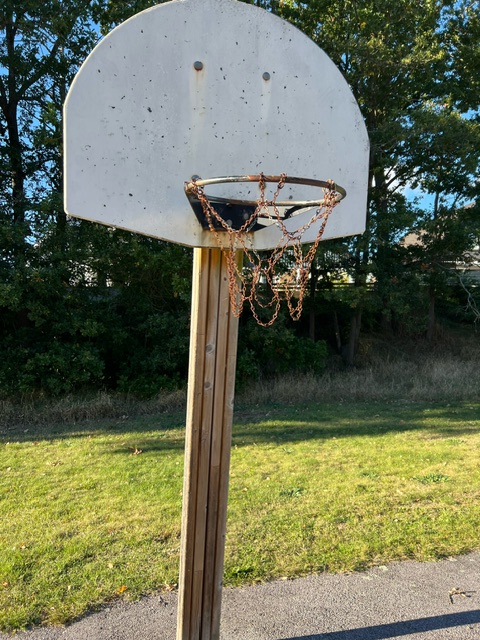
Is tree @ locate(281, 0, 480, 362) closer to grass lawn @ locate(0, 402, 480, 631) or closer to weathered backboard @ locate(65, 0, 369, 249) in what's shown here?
grass lawn @ locate(0, 402, 480, 631)

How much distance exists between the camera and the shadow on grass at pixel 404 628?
12.1 ft

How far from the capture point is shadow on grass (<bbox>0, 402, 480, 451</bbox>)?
357 inches

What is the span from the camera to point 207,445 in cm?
341

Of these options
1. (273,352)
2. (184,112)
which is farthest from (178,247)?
(184,112)

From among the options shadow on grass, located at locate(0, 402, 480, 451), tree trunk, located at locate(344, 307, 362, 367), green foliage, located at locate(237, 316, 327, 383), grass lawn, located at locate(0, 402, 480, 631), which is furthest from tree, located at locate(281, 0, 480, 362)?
grass lawn, located at locate(0, 402, 480, 631)

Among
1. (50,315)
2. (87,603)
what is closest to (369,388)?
(50,315)

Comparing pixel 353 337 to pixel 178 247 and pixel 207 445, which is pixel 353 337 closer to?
pixel 178 247

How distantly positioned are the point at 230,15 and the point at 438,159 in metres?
15.9

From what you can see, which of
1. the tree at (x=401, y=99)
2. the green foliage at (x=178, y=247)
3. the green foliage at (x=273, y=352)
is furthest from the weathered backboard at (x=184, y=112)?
the tree at (x=401, y=99)

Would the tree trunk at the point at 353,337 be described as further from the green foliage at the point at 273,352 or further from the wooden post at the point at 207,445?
the wooden post at the point at 207,445

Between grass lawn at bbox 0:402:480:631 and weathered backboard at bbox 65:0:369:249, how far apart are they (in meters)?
2.72

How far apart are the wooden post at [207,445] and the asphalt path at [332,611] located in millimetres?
426

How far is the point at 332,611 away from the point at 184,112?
3480 mm

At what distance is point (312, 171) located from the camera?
11.8 ft
